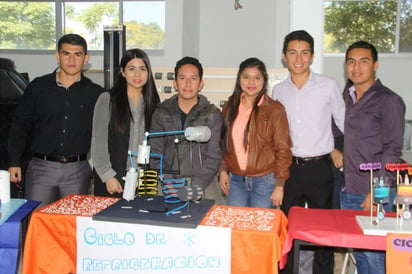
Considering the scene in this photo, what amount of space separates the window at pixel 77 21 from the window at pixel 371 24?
9.77ft

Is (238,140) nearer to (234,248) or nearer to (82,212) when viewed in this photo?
(234,248)

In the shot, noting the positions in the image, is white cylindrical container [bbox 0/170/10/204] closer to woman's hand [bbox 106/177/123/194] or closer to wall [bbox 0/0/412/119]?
woman's hand [bbox 106/177/123/194]

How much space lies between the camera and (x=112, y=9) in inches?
292

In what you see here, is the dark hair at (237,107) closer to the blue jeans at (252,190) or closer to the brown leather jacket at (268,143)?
the brown leather jacket at (268,143)

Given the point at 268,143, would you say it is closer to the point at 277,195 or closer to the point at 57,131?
the point at 277,195

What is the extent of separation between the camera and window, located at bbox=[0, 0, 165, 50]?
7.30 m

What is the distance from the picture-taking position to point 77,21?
7.51 metres

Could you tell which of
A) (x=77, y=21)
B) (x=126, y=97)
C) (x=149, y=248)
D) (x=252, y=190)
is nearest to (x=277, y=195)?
(x=252, y=190)

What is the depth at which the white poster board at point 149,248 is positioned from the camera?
1.75m

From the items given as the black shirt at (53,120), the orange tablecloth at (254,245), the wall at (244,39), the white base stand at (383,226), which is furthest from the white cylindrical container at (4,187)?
the wall at (244,39)

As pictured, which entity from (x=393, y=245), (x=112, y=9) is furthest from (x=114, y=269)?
(x=112, y=9)

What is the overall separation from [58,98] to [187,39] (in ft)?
14.8

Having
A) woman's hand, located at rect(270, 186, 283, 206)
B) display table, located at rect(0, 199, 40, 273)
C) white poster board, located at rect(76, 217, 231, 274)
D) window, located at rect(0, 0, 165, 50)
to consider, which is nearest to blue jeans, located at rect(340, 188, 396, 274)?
woman's hand, located at rect(270, 186, 283, 206)

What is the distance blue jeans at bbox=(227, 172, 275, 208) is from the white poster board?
579 mm
